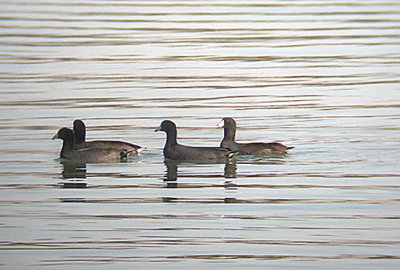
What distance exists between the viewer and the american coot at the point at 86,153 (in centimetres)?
1555

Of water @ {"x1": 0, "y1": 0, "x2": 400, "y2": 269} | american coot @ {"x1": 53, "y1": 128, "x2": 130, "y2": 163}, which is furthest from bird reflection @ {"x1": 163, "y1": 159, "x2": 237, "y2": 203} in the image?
american coot @ {"x1": 53, "y1": 128, "x2": 130, "y2": 163}

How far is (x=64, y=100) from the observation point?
21.3m

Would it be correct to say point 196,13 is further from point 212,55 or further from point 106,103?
point 106,103

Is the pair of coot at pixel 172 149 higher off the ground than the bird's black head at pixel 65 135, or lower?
lower

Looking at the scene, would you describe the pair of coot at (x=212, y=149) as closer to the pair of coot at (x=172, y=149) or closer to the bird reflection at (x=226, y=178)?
the pair of coot at (x=172, y=149)

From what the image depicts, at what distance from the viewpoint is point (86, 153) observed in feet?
52.1

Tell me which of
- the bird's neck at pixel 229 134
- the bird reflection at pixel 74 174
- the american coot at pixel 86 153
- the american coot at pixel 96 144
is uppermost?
the bird's neck at pixel 229 134

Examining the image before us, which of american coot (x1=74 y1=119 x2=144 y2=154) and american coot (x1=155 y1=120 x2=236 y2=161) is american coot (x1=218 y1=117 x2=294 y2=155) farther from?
american coot (x1=74 y1=119 x2=144 y2=154)

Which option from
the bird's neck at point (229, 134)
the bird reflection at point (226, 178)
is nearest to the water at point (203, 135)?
the bird reflection at point (226, 178)

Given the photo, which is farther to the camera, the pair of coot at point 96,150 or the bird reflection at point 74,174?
the pair of coot at point 96,150

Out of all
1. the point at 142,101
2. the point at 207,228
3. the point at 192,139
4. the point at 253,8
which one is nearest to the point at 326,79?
the point at 142,101

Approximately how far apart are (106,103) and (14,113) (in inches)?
80.2

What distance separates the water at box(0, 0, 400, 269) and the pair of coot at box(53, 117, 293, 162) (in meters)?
0.18

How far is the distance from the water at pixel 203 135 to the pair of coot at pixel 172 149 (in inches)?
7.1
